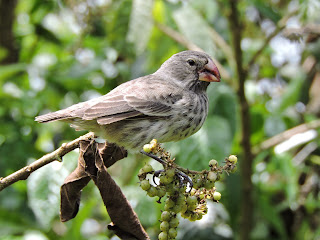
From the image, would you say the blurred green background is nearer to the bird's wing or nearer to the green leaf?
the green leaf

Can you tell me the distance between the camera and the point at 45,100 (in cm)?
390

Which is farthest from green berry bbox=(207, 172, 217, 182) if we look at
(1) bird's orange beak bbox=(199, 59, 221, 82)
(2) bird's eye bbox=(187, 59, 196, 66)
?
(2) bird's eye bbox=(187, 59, 196, 66)

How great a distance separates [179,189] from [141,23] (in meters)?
1.76

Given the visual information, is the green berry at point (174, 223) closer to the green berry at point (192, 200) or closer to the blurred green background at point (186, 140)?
the green berry at point (192, 200)

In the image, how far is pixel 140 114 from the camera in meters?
2.65

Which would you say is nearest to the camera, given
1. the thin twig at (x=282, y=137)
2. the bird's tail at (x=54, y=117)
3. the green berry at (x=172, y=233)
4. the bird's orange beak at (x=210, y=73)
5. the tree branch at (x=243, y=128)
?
the green berry at (x=172, y=233)

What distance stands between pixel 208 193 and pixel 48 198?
113 centimetres

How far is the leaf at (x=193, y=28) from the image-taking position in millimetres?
3164

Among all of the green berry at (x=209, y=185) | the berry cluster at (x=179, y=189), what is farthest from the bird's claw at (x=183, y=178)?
the green berry at (x=209, y=185)

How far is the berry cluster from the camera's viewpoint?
1.77m

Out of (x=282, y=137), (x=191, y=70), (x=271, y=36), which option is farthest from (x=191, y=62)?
(x=282, y=137)

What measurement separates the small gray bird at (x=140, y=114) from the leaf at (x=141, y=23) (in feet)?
1.15

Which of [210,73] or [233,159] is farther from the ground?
[210,73]

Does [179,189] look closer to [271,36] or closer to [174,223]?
[174,223]
